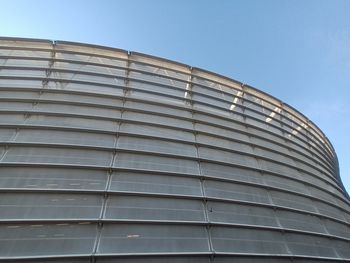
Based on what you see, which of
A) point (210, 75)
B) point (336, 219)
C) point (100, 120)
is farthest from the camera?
point (210, 75)

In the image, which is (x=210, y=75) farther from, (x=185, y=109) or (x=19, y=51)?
(x=19, y=51)

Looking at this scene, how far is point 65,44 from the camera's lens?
15055 millimetres

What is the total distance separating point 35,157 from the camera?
941cm

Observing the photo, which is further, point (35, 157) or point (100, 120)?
point (100, 120)

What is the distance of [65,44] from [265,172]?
1256 centimetres

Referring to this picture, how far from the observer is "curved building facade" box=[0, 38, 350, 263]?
7918mm

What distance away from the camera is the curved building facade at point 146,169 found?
792cm

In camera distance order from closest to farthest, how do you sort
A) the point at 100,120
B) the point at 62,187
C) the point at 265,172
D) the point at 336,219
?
the point at 62,187
the point at 100,120
the point at 265,172
the point at 336,219

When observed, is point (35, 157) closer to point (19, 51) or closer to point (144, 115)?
point (144, 115)

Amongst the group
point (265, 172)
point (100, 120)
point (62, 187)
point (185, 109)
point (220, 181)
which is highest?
point (185, 109)

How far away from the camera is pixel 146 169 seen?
10.1 m

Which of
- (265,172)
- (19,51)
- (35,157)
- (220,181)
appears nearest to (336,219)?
(265,172)

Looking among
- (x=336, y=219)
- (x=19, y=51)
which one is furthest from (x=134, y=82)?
(x=336, y=219)

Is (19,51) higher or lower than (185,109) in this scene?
higher
